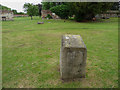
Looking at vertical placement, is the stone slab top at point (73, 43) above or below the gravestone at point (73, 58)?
above

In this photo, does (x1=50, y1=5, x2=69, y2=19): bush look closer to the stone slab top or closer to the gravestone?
the stone slab top

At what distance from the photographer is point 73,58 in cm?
379

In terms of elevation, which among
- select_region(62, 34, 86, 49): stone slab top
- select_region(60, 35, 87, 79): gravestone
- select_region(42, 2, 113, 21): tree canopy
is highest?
select_region(42, 2, 113, 21): tree canopy

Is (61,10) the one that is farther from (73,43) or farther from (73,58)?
(73,58)

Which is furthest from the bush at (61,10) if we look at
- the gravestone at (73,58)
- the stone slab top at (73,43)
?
the gravestone at (73,58)

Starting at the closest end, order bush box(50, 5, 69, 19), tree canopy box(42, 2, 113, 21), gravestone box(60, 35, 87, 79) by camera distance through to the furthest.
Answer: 1. gravestone box(60, 35, 87, 79)
2. tree canopy box(42, 2, 113, 21)
3. bush box(50, 5, 69, 19)

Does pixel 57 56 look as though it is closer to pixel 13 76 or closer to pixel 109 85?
pixel 13 76

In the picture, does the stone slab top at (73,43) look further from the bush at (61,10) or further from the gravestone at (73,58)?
the bush at (61,10)

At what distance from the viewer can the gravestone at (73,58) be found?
12.2 ft

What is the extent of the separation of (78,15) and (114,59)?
75.4 feet

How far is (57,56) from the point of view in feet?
20.6

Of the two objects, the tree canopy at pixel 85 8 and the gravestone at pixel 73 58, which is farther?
the tree canopy at pixel 85 8

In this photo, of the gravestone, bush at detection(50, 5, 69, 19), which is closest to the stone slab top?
the gravestone

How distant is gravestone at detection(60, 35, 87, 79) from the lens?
12.2ft
